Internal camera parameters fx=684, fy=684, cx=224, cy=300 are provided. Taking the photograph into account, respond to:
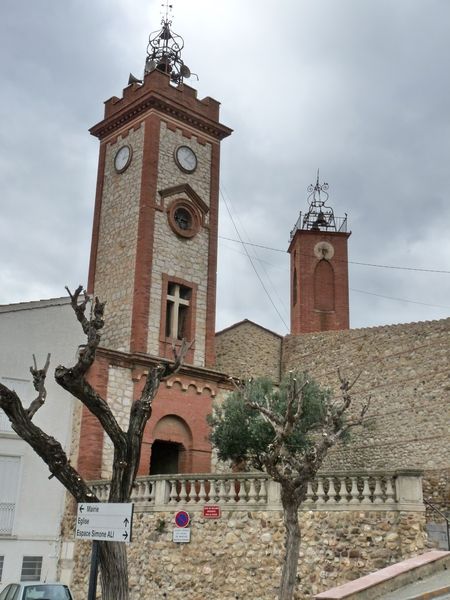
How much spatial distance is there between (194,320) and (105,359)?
4281 millimetres

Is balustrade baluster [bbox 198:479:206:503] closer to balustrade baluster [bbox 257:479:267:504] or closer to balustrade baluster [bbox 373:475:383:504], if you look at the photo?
balustrade baluster [bbox 257:479:267:504]

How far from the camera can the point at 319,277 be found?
37.5 metres

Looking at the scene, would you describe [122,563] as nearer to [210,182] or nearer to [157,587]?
[157,587]

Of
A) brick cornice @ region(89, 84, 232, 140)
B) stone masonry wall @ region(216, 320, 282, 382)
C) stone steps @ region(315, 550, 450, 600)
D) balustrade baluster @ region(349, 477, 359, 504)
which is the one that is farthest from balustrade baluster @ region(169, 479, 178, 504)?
brick cornice @ region(89, 84, 232, 140)

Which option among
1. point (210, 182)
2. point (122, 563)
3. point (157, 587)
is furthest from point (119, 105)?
point (122, 563)

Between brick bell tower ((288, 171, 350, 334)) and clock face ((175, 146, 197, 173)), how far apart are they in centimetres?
1317

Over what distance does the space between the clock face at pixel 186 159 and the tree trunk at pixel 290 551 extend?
16839mm

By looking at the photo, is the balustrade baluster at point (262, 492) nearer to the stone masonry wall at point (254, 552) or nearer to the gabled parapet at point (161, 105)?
the stone masonry wall at point (254, 552)

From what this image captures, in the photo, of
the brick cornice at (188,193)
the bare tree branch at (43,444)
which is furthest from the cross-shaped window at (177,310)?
the bare tree branch at (43,444)

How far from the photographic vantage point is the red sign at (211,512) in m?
15.5

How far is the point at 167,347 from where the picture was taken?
23.1m

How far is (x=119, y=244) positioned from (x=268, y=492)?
12159mm

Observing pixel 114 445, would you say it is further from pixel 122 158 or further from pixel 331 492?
pixel 122 158

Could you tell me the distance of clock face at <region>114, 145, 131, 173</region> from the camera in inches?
1000
